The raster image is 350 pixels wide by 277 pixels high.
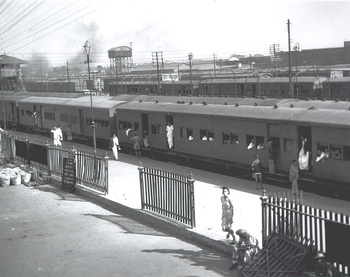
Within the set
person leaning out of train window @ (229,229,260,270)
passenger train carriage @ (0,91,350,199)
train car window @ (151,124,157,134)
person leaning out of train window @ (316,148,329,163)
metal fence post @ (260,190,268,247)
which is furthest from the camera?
train car window @ (151,124,157,134)

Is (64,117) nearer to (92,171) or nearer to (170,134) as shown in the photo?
(170,134)

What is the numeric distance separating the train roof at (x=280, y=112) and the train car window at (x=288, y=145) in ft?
2.49

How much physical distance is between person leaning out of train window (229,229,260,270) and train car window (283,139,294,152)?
9936 mm

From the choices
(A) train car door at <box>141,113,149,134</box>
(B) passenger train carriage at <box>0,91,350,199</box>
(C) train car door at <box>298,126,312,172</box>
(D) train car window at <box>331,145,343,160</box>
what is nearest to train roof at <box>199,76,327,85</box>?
(B) passenger train carriage at <box>0,91,350,199</box>

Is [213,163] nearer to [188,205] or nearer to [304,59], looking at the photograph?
[188,205]

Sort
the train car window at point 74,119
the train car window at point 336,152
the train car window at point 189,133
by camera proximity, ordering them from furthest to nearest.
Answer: the train car window at point 74,119 < the train car window at point 189,133 < the train car window at point 336,152

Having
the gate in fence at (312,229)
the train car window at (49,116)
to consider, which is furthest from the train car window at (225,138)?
the train car window at (49,116)

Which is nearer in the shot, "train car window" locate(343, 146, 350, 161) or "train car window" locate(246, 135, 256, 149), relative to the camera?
"train car window" locate(343, 146, 350, 161)

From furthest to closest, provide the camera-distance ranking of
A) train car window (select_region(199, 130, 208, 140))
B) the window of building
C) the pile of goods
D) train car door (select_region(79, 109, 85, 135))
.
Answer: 1. the window of building
2. train car door (select_region(79, 109, 85, 135))
3. train car window (select_region(199, 130, 208, 140))
4. the pile of goods

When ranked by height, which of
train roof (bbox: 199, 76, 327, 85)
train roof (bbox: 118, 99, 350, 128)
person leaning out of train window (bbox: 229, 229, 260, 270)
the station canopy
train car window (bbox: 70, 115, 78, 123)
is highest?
the station canopy

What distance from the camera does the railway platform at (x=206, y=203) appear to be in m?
12.0

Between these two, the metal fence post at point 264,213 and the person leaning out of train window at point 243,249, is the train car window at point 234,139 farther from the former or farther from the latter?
the person leaning out of train window at point 243,249

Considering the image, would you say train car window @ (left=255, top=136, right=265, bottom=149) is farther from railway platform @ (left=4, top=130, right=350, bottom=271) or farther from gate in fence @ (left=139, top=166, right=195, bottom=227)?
gate in fence @ (left=139, top=166, right=195, bottom=227)

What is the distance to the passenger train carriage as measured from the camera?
1756cm
